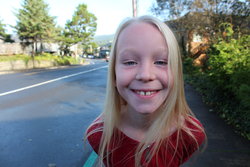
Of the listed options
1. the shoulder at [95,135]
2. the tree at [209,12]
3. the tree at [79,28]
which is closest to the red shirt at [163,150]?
the shoulder at [95,135]

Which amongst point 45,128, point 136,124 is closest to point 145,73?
point 136,124

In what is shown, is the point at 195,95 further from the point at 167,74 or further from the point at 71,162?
the point at 167,74

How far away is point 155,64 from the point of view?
39.8 inches

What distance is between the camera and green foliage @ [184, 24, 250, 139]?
12.9 feet

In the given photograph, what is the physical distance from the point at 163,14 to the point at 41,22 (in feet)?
62.5

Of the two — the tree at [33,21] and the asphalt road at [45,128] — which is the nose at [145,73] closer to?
the asphalt road at [45,128]

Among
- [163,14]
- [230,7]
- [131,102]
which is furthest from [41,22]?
[131,102]

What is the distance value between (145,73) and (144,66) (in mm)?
35

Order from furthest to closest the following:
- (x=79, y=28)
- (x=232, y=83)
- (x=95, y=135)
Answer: (x=79, y=28) < (x=232, y=83) < (x=95, y=135)

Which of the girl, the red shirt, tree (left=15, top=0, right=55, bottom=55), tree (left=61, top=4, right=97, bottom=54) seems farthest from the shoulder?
tree (left=61, top=4, right=97, bottom=54)

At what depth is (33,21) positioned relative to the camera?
27062 millimetres

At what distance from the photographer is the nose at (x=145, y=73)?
0.97m

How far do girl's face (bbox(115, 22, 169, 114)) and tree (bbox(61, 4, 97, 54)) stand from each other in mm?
42234

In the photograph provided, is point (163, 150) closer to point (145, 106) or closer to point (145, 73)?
point (145, 106)
